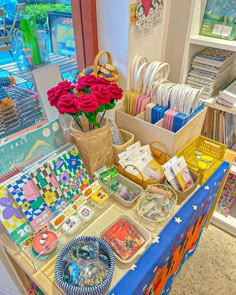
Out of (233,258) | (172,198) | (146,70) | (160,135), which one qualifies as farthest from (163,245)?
(233,258)

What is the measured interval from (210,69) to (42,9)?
39.3 inches

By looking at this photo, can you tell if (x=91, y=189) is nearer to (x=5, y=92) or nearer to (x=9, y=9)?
(x=5, y=92)

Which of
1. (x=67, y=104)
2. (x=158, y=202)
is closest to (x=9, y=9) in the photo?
(x=67, y=104)

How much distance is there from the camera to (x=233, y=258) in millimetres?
1598

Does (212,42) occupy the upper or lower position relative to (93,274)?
upper

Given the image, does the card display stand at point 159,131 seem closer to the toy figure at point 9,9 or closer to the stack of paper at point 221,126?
the stack of paper at point 221,126

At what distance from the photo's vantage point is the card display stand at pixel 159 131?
3.67 feet

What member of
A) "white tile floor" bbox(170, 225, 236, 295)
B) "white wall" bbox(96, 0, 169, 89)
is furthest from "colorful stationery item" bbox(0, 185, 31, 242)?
"white tile floor" bbox(170, 225, 236, 295)

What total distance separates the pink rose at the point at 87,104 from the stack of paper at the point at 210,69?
2.94ft

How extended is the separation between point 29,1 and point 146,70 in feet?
2.14

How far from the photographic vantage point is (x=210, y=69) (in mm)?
1452

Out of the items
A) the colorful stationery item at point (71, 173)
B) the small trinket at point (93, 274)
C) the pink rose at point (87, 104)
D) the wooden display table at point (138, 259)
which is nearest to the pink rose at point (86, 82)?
the pink rose at point (87, 104)

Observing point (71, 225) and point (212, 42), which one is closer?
point (71, 225)

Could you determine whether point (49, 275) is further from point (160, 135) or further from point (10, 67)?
point (10, 67)
